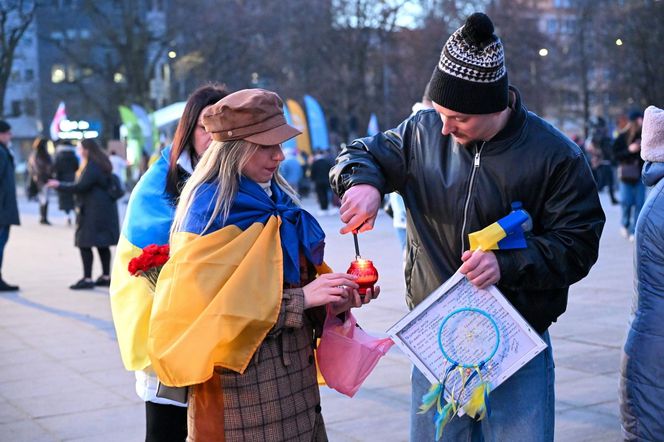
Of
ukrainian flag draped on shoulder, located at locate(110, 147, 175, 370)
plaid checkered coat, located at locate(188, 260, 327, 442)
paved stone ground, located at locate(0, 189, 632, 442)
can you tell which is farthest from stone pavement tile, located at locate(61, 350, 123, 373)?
plaid checkered coat, located at locate(188, 260, 327, 442)

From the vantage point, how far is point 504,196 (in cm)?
293

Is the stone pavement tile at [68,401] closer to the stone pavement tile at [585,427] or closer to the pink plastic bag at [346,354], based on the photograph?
the stone pavement tile at [585,427]

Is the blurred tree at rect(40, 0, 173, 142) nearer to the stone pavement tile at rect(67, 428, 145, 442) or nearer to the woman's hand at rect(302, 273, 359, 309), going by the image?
the stone pavement tile at rect(67, 428, 145, 442)

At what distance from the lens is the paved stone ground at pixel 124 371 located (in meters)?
5.33

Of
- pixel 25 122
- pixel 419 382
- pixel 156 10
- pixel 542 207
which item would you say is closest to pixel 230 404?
pixel 419 382

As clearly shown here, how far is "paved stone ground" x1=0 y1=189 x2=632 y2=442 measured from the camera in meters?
5.33

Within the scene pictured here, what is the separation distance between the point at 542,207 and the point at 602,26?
147 ft

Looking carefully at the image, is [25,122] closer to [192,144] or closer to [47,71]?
[47,71]

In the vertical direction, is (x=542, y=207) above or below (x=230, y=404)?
above

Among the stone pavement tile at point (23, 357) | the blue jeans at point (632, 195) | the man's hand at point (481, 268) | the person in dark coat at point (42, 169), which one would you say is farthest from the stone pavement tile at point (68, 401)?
the person in dark coat at point (42, 169)

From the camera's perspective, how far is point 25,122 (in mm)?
82562

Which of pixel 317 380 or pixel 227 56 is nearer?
pixel 317 380

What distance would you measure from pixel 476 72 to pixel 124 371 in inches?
179

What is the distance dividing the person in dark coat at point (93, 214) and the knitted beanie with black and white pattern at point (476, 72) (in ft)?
28.2
